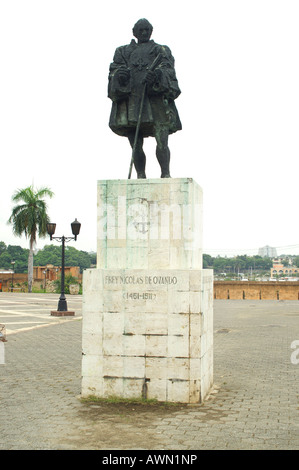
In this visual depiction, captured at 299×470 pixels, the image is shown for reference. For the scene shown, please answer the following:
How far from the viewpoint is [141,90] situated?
6547 millimetres

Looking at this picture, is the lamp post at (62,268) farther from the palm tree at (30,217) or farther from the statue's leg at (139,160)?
the palm tree at (30,217)

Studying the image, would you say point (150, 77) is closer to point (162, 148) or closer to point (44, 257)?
point (162, 148)

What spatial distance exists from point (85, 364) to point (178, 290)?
1352mm

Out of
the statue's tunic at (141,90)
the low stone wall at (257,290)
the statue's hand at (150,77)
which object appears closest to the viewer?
the statue's hand at (150,77)

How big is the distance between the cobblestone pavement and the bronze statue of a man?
9.13 feet

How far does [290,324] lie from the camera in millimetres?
15859

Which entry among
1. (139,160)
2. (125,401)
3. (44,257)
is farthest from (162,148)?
(44,257)

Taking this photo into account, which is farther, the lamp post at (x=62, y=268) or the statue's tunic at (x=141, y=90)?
the lamp post at (x=62, y=268)

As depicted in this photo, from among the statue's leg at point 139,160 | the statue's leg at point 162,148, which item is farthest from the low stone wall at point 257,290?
the statue's leg at point 162,148

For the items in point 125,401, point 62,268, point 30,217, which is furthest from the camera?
point 30,217

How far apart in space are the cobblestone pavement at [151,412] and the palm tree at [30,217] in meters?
28.7

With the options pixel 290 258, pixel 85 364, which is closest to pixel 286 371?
pixel 85 364

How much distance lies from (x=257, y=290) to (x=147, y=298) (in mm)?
29163

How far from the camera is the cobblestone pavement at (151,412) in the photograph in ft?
14.7
